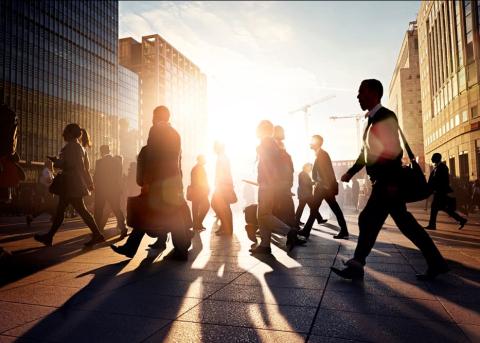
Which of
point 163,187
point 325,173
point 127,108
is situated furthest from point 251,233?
point 127,108

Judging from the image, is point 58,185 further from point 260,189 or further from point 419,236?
point 419,236

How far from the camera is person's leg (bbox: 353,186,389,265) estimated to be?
372 cm

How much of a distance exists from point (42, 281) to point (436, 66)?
4709 cm

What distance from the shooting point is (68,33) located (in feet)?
255

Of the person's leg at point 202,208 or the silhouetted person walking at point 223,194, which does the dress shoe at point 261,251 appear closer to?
the silhouetted person walking at point 223,194

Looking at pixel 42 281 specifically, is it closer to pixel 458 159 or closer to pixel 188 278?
pixel 188 278

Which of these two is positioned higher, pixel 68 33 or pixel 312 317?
pixel 68 33

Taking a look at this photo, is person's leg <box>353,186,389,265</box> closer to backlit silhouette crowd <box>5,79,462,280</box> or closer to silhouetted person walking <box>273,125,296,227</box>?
backlit silhouette crowd <box>5,79,462,280</box>

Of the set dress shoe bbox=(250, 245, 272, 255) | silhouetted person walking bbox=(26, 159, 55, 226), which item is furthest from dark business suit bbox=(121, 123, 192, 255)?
silhouetted person walking bbox=(26, 159, 55, 226)

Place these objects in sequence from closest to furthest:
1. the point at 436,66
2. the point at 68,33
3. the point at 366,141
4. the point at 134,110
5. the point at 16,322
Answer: the point at 16,322 < the point at 366,141 < the point at 436,66 < the point at 68,33 < the point at 134,110

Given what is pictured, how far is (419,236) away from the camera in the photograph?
3.67 metres

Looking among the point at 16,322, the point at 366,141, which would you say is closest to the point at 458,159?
the point at 366,141

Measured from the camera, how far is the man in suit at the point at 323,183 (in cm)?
706

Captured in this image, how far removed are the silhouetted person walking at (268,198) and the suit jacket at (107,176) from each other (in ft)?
11.5
